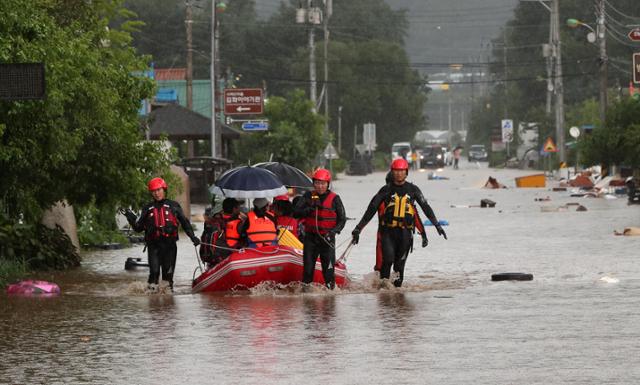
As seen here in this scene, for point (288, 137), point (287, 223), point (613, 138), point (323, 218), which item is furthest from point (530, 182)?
point (323, 218)

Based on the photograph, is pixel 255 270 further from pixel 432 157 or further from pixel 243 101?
pixel 432 157

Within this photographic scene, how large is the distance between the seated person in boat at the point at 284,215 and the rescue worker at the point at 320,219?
0.95 m

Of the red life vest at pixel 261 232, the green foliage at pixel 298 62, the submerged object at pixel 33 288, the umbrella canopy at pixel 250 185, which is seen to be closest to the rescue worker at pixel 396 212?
the red life vest at pixel 261 232

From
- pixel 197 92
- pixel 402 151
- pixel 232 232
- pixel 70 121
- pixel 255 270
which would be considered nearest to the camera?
pixel 255 270

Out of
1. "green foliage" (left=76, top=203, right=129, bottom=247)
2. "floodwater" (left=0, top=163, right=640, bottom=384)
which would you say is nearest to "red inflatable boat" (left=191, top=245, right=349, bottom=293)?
"floodwater" (left=0, top=163, right=640, bottom=384)

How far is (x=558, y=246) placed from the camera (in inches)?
1170

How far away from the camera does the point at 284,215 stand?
71.1 feet

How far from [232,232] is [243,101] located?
3864cm

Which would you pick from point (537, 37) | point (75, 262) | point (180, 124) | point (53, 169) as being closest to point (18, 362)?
point (53, 169)

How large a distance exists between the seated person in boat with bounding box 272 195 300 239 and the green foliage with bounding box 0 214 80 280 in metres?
4.27

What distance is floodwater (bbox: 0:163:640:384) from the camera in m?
12.8

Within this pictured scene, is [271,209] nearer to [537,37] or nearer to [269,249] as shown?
[269,249]

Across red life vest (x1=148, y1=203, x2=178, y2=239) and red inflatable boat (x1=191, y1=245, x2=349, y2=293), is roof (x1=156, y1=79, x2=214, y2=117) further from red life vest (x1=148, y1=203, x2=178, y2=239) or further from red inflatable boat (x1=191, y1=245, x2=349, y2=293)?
red life vest (x1=148, y1=203, x2=178, y2=239)

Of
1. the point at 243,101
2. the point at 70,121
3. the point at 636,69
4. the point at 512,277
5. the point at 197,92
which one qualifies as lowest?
the point at 512,277
